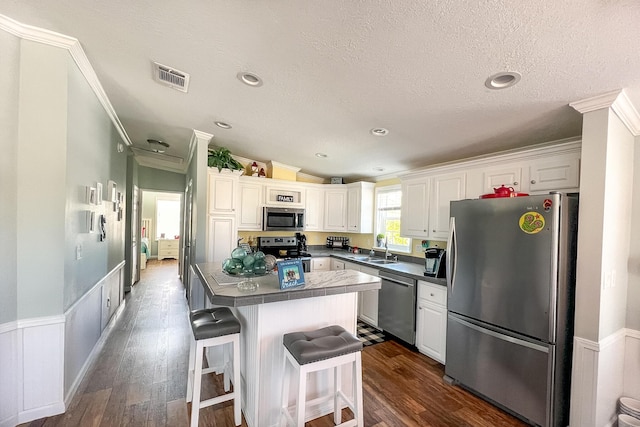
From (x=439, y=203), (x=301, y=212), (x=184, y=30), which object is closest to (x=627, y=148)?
(x=439, y=203)

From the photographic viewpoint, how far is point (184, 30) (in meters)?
1.67

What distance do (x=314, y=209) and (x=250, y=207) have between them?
1170 mm

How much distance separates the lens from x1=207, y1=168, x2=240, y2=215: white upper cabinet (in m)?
3.80

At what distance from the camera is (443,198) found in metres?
3.20

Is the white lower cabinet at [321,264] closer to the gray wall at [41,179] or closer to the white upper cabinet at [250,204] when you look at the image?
the white upper cabinet at [250,204]

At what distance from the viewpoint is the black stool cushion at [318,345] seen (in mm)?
1536

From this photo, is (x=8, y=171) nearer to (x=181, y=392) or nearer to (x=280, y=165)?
(x=181, y=392)

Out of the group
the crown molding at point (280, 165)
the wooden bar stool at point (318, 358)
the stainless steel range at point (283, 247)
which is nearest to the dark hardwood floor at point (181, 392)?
the wooden bar stool at point (318, 358)

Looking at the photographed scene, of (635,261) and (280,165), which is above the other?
(280,165)

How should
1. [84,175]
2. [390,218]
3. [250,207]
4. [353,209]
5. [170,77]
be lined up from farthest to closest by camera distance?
[353,209] < [390,218] < [250,207] < [84,175] < [170,77]

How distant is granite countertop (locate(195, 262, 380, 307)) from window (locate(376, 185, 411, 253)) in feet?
7.27

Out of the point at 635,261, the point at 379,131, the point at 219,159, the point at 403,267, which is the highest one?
the point at 379,131

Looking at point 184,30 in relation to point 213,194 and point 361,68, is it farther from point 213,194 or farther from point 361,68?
point 213,194

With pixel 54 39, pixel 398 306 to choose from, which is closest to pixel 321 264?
pixel 398 306
